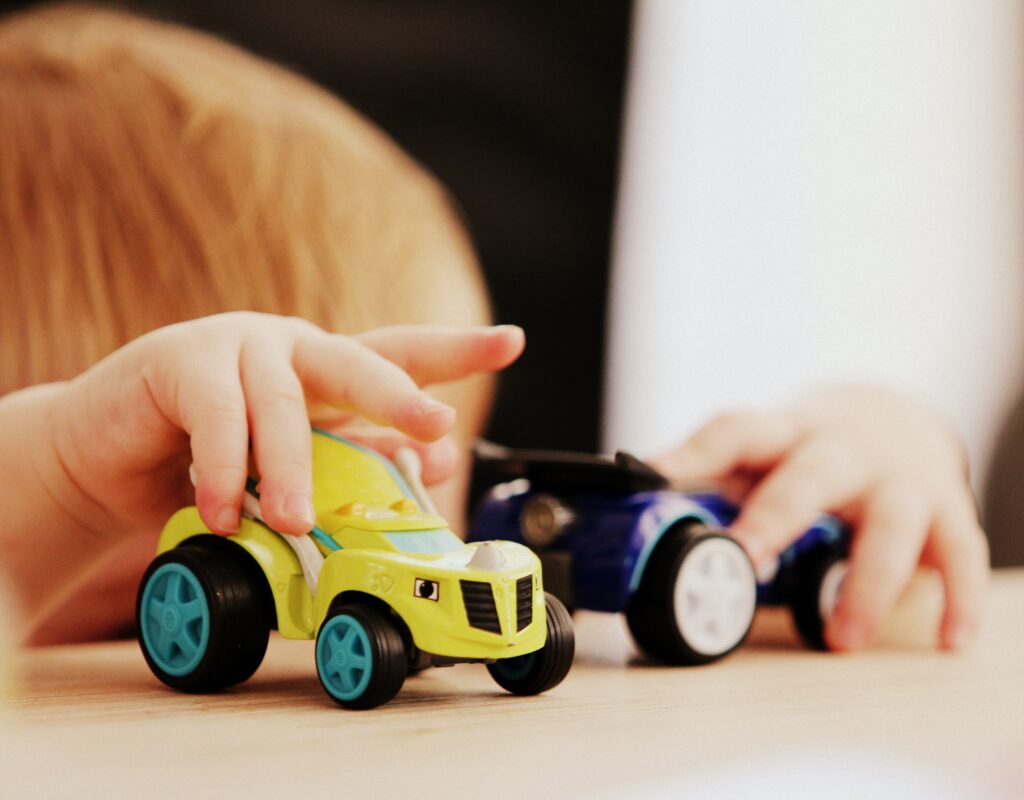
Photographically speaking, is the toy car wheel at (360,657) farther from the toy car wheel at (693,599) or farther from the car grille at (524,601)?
Answer: the toy car wheel at (693,599)

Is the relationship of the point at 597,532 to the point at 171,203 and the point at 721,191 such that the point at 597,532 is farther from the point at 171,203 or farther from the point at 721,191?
the point at 721,191

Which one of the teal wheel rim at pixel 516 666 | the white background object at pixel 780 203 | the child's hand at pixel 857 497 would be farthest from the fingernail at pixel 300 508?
the white background object at pixel 780 203

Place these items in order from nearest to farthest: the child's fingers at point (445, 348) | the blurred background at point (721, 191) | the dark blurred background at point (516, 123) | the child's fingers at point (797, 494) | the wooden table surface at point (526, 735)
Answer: the wooden table surface at point (526, 735)
the child's fingers at point (445, 348)
the child's fingers at point (797, 494)
the dark blurred background at point (516, 123)
the blurred background at point (721, 191)

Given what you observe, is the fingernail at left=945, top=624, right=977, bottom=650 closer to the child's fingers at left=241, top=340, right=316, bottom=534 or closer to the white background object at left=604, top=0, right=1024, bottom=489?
the child's fingers at left=241, top=340, right=316, bottom=534

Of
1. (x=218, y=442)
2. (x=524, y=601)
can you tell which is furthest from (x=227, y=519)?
(x=524, y=601)

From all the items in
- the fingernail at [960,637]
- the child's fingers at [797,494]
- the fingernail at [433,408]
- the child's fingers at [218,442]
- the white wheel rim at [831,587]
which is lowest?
the fingernail at [960,637]

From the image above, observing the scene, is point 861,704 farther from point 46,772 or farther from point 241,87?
point 241,87

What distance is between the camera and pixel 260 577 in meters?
0.49

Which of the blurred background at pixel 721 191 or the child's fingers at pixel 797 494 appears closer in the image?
the child's fingers at pixel 797 494

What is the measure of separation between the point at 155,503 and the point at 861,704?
377 millimetres

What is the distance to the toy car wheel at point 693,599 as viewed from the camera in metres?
0.61

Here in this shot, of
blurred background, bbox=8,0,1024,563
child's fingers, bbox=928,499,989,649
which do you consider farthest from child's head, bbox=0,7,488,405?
child's fingers, bbox=928,499,989,649

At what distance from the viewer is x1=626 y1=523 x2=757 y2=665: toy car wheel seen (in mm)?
607

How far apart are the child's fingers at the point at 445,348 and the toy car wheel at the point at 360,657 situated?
0.54ft
